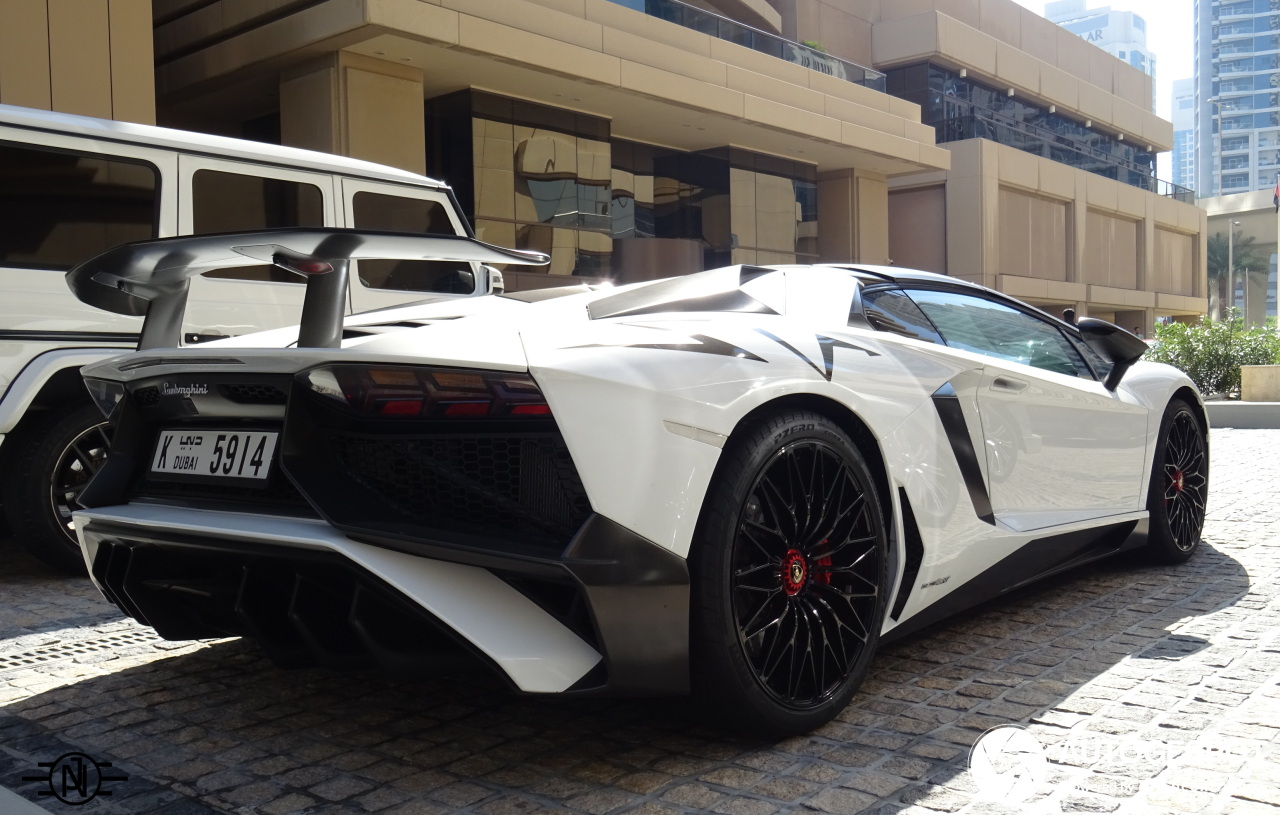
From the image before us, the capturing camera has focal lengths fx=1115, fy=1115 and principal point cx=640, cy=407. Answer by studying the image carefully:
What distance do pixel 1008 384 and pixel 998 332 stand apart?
1.32 feet

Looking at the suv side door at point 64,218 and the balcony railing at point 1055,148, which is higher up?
the balcony railing at point 1055,148

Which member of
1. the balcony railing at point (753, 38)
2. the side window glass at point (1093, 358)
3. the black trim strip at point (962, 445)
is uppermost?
the balcony railing at point (753, 38)

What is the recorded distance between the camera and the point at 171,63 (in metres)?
16.8

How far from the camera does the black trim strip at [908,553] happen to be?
3105mm

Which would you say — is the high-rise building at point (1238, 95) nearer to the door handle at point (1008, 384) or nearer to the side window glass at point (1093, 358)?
the side window glass at point (1093, 358)

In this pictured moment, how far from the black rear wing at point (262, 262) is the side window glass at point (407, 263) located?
2.79m

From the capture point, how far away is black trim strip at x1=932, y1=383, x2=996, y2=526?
332 centimetres

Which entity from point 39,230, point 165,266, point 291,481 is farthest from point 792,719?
point 39,230

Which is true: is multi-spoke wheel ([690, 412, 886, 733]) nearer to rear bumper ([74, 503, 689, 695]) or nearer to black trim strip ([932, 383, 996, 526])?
rear bumper ([74, 503, 689, 695])

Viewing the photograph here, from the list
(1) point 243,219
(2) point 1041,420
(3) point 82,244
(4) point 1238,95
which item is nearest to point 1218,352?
(2) point 1041,420

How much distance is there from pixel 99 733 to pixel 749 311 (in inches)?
79.9

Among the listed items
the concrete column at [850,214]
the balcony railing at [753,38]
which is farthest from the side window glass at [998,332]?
the concrete column at [850,214]

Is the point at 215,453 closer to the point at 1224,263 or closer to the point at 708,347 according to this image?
the point at 708,347

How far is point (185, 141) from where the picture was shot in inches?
210
